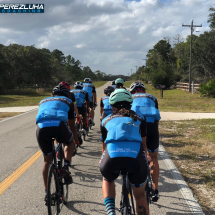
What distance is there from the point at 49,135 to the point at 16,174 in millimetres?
2423

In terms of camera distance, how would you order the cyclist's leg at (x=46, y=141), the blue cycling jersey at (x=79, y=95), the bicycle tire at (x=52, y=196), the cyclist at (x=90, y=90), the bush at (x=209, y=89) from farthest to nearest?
1. the bush at (x=209, y=89)
2. the cyclist at (x=90, y=90)
3. the blue cycling jersey at (x=79, y=95)
4. the cyclist's leg at (x=46, y=141)
5. the bicycle tire at (x=52, y=196)

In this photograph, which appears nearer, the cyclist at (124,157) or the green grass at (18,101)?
the cyclist at (124,157)

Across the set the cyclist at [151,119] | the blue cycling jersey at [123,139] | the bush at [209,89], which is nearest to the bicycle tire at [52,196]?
the blue cycling jersey at [123,139]

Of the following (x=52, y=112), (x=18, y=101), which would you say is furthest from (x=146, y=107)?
(x=18, y=101)

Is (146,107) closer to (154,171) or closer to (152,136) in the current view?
(152,136)

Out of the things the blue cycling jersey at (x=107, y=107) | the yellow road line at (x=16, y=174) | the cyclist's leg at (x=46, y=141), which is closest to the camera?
the cyclist's leg at (x=46, y=141)

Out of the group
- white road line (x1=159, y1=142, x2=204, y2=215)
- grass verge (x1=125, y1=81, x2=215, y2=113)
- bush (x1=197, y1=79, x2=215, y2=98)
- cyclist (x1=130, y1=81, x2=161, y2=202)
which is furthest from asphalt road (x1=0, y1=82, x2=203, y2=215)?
A: bush (x1=197, y1=79, x2=215, y2=98)

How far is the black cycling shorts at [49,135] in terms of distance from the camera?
3705 millimetres

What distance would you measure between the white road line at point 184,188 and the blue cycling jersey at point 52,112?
246cm

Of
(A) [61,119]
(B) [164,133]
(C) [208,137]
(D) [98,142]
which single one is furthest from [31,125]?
(A) [61,119]

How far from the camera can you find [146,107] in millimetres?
4180

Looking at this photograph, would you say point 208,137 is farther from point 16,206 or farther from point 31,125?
point 31,125

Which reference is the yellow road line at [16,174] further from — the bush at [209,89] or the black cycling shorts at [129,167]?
the bush at [209,89]

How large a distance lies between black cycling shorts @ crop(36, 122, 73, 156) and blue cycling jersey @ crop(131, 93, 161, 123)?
4.07 ft
